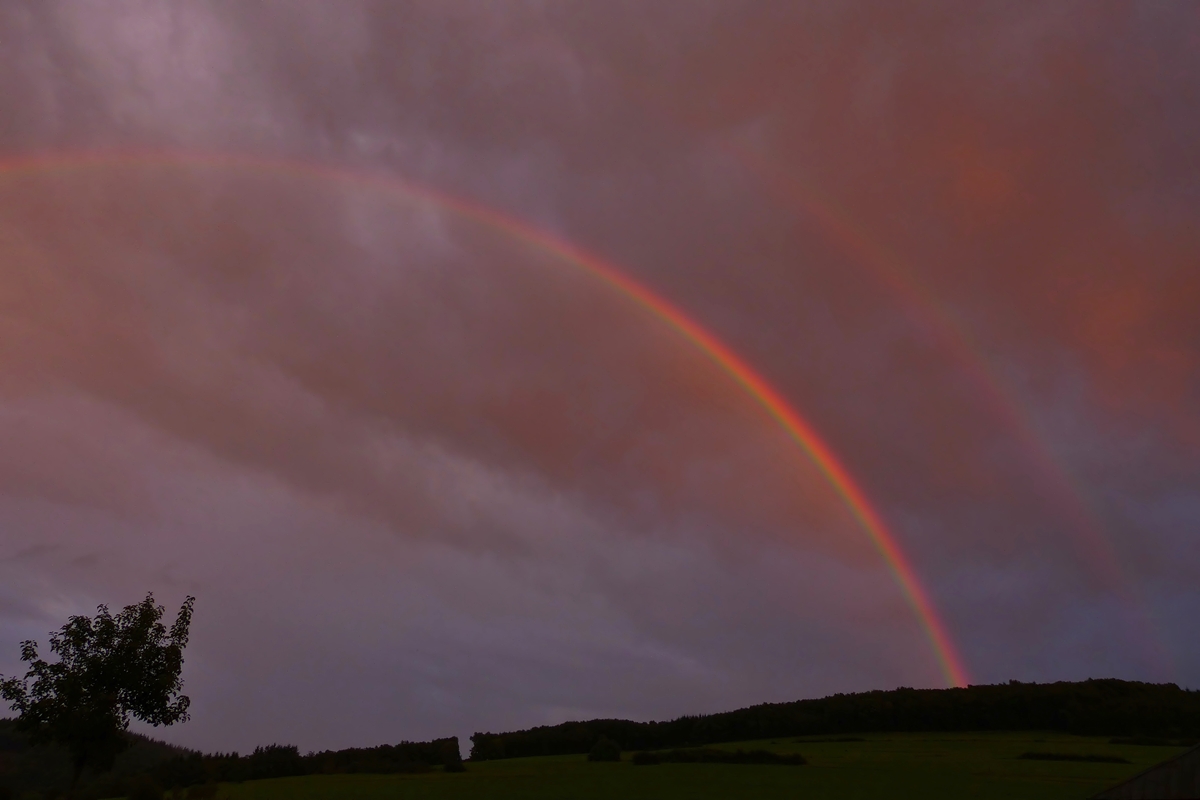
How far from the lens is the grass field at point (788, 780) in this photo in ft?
180

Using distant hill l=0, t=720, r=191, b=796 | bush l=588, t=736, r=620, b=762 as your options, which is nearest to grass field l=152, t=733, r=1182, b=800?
bush l=588, t=736, r=620, b=762

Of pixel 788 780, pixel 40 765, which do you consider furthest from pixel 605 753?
pixel 40 765

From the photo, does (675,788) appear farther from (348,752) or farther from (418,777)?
(348,752)

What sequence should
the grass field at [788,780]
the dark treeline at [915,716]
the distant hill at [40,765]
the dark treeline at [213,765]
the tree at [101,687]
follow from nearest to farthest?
the tree at [101,687], the grass field at [788,780], the dark treeline at [213,765], the distant hill at [40,765], the dark treeline at [915,716]

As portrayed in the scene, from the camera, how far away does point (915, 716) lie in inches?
5266

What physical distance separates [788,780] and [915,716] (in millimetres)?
80836

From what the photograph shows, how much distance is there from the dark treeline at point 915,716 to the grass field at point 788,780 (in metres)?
38.2

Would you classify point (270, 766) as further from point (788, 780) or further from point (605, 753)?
point (788, 780)

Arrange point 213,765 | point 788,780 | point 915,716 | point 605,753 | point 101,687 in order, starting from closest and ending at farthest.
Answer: point 101,687
point 788,780
point 213,765
point 605,753
point 915,716

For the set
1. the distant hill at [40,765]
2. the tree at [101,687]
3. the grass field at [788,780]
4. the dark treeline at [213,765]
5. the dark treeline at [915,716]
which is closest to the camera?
the tree at [101,687]

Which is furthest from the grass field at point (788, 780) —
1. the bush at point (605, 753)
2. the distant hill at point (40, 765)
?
the distant hill at point (40, 765)

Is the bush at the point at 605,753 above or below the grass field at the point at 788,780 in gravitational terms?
above

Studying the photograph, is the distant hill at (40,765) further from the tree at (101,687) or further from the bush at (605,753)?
the tree at (101,687)

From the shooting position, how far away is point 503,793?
185ft
